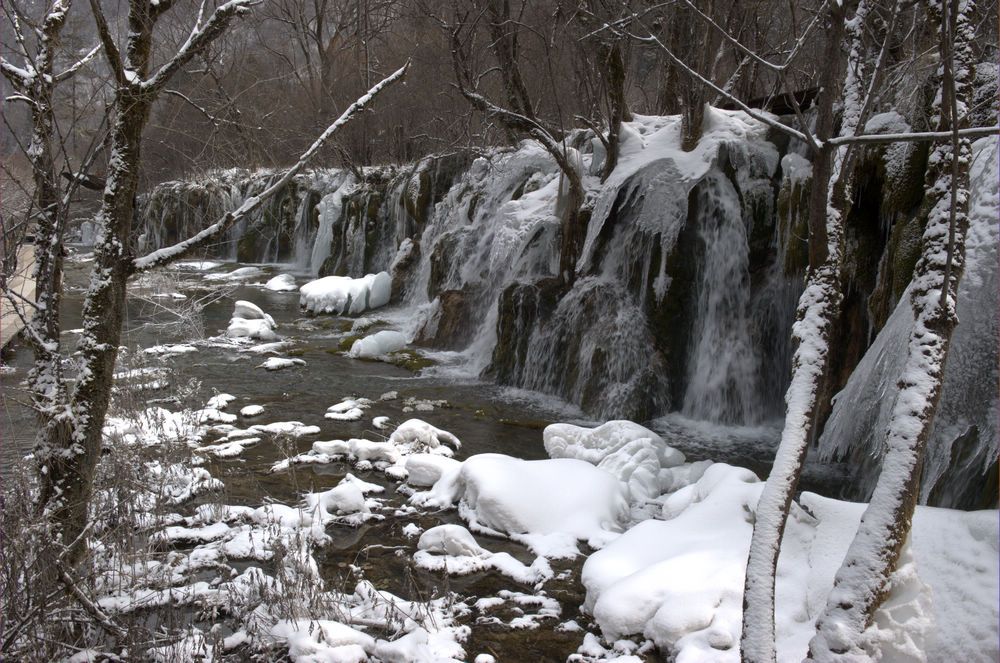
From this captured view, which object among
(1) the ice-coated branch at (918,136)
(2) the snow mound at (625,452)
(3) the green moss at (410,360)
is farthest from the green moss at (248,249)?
(1) the ice-coated branch at (918,136)

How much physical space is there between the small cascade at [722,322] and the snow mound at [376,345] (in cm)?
495

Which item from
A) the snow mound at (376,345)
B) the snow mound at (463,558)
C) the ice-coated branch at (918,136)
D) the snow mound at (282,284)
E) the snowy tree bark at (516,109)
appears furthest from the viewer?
the snow mound at (282,284)

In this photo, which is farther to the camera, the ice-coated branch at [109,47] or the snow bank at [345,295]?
the snow bank at [345,295]

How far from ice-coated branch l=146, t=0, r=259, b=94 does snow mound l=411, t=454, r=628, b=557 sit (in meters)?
3.56

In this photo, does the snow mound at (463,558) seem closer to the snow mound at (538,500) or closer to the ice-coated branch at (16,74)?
the snow mound at (538,500)

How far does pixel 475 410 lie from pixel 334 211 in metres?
13.6

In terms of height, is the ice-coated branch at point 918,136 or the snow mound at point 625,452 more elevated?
the ice-coated branch at point 918,136

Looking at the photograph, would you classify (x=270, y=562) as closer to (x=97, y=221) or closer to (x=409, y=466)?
(x=409, y=466)

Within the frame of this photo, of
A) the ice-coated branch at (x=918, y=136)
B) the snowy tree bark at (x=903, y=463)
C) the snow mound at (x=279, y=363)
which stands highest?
the ice-coated branch at (x=918, y=136)

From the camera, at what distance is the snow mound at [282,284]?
18.2 m

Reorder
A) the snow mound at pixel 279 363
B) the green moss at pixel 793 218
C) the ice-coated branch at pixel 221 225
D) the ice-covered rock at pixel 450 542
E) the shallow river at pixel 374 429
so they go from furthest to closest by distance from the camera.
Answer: the snow mound at pixel 279 363 < the green moss at pixel 793 218 < the ice-covered rock at pixel 450 542 < the shallow river at pixel 374 429 < the ice-coated branch at pixel 221 225

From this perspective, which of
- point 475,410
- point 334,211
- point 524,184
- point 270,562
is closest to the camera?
point 270,562

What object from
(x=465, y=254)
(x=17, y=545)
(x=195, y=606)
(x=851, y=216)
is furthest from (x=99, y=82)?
(x=465, y=254)

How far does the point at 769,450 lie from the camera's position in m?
7.31
